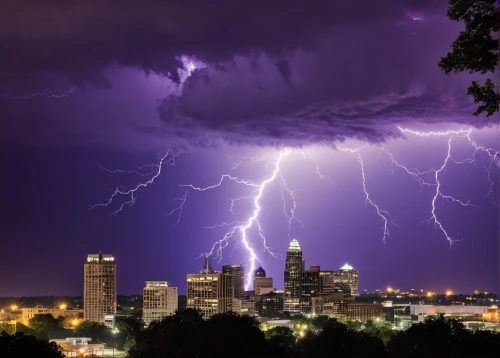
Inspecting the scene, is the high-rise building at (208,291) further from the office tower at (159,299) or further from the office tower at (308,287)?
the office tower at (308,287)

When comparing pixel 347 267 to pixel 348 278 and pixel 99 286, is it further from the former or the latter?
pixel 99 286

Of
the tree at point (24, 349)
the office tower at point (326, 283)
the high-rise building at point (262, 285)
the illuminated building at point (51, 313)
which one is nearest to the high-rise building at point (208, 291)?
the illuminated building at point (51, 313)

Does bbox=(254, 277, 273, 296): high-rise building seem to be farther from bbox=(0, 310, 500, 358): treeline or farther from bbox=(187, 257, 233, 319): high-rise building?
bbox=(0, 310, 500, 358): treeline

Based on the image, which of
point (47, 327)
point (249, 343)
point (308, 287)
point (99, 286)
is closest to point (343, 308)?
point (308, 287)

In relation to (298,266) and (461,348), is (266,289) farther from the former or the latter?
(461,348)

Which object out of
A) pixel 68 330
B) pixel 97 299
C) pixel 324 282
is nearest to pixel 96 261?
pixel 97 299

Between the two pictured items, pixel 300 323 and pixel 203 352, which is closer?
pixel 203 352

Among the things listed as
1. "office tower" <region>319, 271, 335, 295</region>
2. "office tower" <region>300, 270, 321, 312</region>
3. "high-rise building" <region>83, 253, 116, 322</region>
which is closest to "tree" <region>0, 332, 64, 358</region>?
"high-rise building" <region>83, 253, 116, 322</region>
